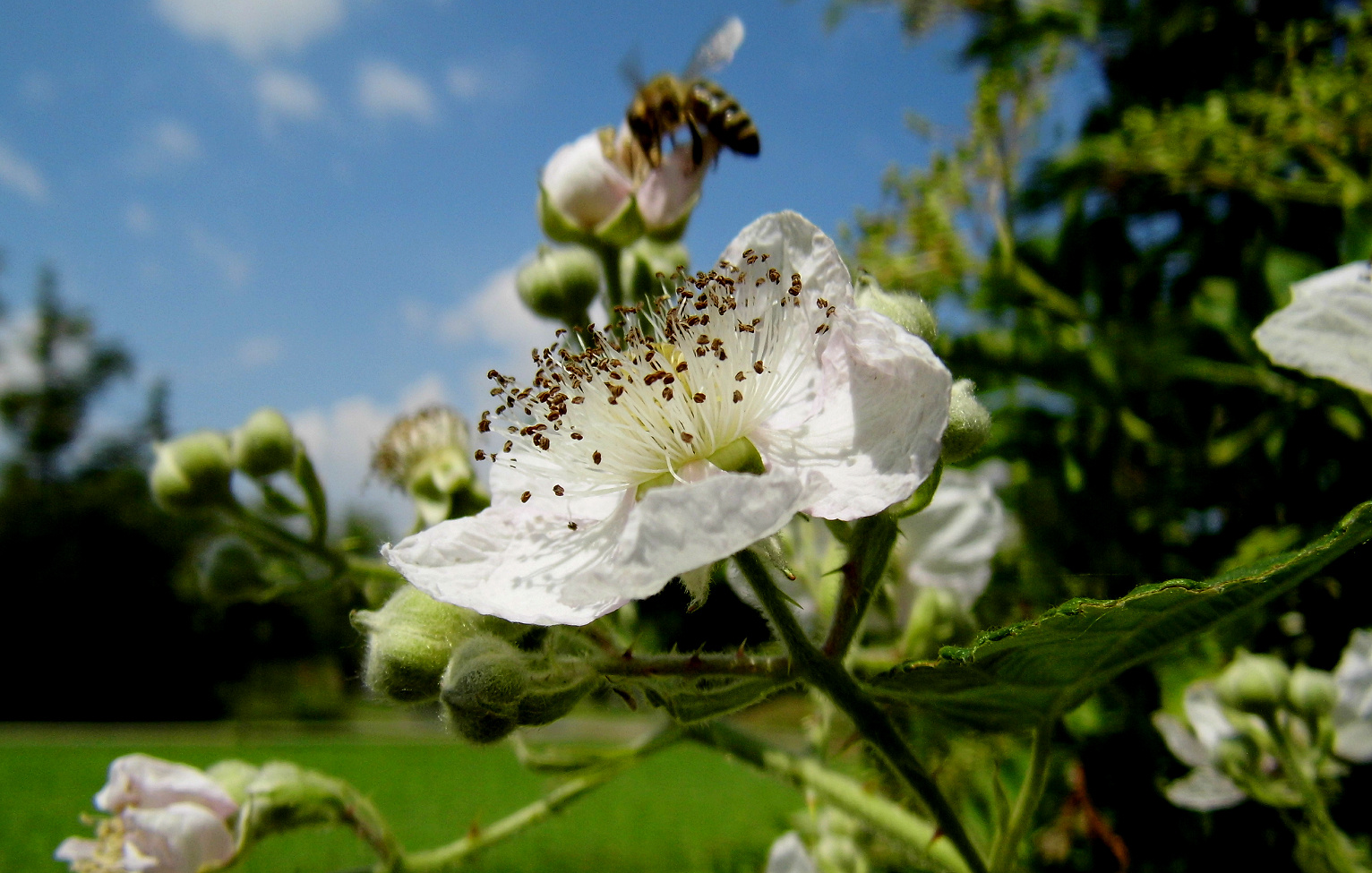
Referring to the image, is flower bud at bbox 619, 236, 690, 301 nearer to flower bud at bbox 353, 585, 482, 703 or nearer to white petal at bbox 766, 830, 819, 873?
flower bud at bbox 353, 585, 482, 703

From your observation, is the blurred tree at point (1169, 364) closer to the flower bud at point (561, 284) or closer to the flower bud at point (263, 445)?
the flower bud at point (561, 284)

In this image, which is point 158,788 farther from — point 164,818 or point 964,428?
point 964,428

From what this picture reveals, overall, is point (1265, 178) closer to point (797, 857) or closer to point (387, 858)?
point (797, 857)

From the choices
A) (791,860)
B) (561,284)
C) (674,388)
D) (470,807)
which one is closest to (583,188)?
(561,284)

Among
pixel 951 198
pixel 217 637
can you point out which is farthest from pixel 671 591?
pixel 217 637

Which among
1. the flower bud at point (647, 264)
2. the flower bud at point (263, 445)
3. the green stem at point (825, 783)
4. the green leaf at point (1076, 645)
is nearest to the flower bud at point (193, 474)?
the flower bud at point (263, 445)

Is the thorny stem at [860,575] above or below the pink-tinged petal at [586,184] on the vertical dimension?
below

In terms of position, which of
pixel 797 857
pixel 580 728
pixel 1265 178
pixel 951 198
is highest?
pixel 951 198
